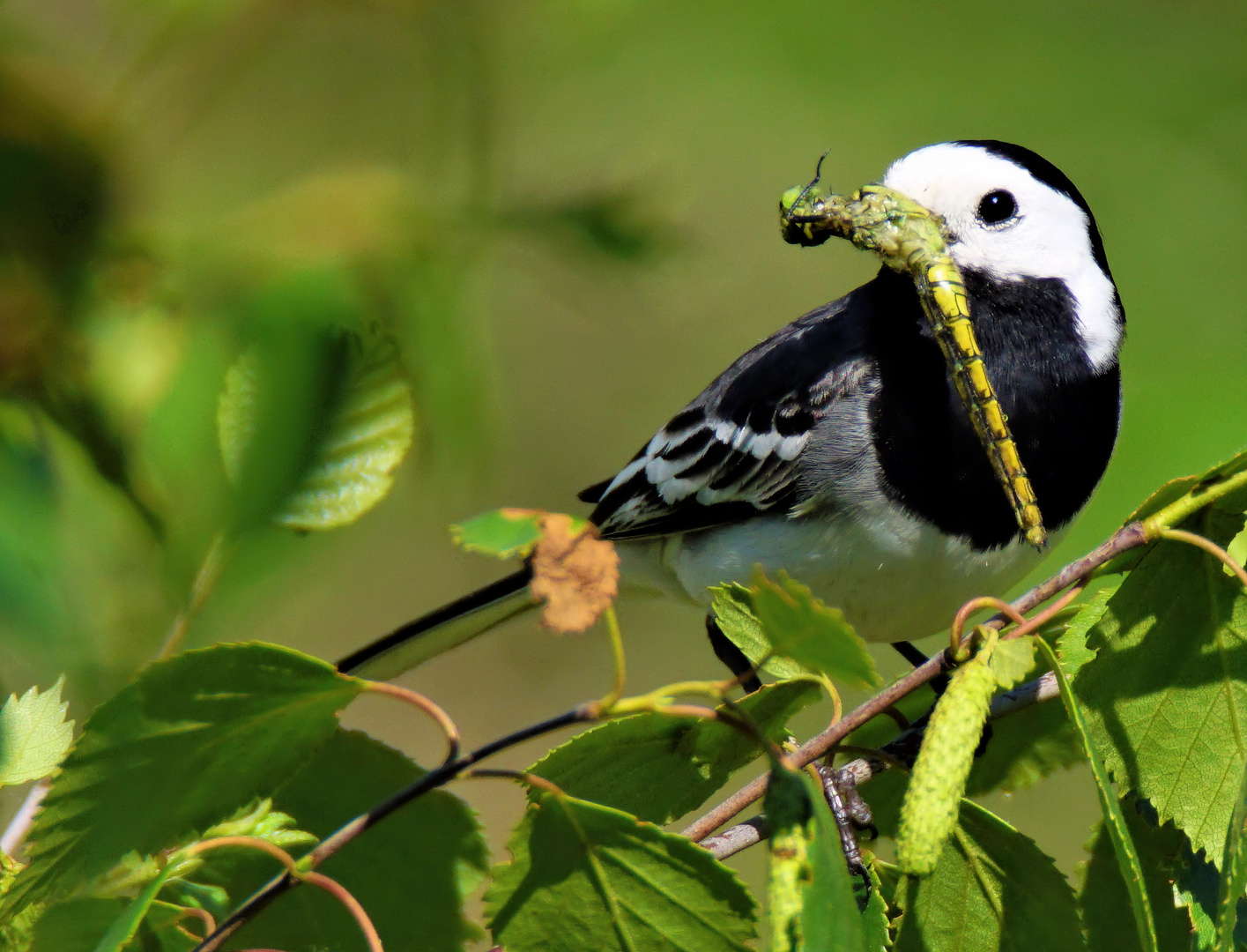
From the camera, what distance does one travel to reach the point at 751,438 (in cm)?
281

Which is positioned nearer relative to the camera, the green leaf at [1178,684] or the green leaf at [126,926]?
the green leaf at [126,926]

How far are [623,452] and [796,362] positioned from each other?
139 inches

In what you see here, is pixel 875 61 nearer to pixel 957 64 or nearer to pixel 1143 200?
pixel 957 64

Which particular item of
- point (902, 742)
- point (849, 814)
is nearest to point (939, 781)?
point (902, 742)

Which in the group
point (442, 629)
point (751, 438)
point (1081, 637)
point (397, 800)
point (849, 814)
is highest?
point (397, 800)

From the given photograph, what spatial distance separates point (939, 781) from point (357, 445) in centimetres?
72

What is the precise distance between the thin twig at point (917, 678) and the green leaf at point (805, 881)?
0.17 metres

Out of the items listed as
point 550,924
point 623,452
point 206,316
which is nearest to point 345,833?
point 550,924

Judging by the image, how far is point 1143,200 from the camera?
5.52 meters

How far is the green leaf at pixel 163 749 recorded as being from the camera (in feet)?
3.19

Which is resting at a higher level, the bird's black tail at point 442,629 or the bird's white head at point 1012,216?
the bird's white head at point 1012,216

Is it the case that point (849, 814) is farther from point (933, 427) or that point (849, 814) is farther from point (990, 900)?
point (933, 427)

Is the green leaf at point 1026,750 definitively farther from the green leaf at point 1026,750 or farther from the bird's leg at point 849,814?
Result: the bird's leg at point 849,814

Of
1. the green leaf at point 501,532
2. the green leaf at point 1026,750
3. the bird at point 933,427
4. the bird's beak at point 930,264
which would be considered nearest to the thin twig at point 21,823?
the green leaf at point 501,532
